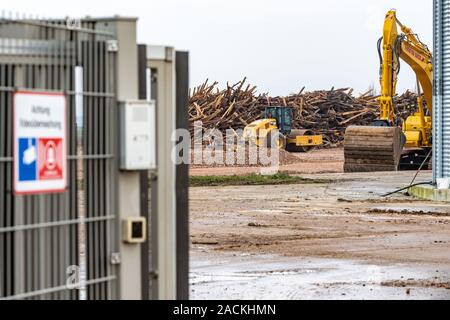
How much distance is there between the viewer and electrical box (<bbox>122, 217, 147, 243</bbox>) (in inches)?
237

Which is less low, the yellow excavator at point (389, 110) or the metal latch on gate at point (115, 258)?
the yellow excavator at point (389, 110)

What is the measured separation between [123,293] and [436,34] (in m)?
19.0

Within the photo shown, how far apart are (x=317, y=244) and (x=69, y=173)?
411 inches

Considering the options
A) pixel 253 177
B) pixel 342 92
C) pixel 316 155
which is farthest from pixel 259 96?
pixel 253 177

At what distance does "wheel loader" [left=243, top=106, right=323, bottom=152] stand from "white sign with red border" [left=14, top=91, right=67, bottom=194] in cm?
3706

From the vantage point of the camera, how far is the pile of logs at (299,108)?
53.0 metres

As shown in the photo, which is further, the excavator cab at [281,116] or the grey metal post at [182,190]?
the excavator cab at [281,116]

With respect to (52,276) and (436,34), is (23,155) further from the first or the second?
(436,34)

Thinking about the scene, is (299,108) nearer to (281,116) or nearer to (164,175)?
(281,116)

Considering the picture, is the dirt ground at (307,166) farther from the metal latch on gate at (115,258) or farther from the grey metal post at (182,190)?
the metal latch on gate at (115,258)

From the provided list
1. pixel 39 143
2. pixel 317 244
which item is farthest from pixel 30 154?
pixel 317 244

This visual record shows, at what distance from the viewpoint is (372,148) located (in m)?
33.8

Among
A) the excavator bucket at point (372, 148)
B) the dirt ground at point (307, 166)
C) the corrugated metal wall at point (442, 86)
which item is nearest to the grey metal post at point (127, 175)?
the corrugated metal wall at point (442, 86)

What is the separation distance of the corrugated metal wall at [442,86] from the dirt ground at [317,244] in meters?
1.32
